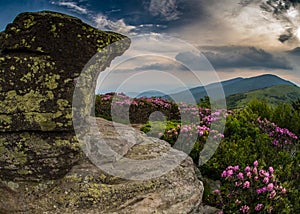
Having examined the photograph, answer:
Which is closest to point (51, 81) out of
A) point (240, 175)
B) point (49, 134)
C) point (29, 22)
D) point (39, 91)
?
point (39, 91)

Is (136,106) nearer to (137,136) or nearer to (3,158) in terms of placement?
(137,136)

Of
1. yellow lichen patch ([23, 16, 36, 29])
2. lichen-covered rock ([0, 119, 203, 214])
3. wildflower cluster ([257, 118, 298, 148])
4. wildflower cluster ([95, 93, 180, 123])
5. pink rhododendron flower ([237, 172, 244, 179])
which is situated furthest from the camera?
wildflower cluster ([95, 93, 180, 123])

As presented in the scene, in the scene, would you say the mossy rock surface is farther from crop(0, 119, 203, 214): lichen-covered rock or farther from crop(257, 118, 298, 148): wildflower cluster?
crop(257, 118, 298, 148): wildflower cluster

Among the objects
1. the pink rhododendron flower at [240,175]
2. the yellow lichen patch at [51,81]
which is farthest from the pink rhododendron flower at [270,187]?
the yellow lichen patch at [51,81]

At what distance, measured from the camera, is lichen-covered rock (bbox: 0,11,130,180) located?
579 centimetres

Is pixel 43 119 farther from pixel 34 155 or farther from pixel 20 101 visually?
pixel 34 155

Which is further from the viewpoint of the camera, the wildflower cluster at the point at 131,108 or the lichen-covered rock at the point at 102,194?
the wildflower cluster at the point at 131,108

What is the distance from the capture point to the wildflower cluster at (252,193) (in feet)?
26.5

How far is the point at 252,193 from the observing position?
27.0 ft

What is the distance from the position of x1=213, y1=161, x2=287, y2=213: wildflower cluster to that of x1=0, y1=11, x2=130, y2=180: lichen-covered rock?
166 inches

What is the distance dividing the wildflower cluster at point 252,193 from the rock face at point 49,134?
2467mm

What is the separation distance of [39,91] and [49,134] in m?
0.77

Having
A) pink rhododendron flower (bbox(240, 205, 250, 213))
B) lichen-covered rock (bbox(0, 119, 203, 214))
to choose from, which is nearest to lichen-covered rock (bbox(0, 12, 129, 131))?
lichen-covered rock (bbox(0, 119, 203, 214))

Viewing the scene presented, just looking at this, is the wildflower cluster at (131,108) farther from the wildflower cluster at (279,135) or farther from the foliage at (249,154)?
the wildflower cluster at (279,135)
